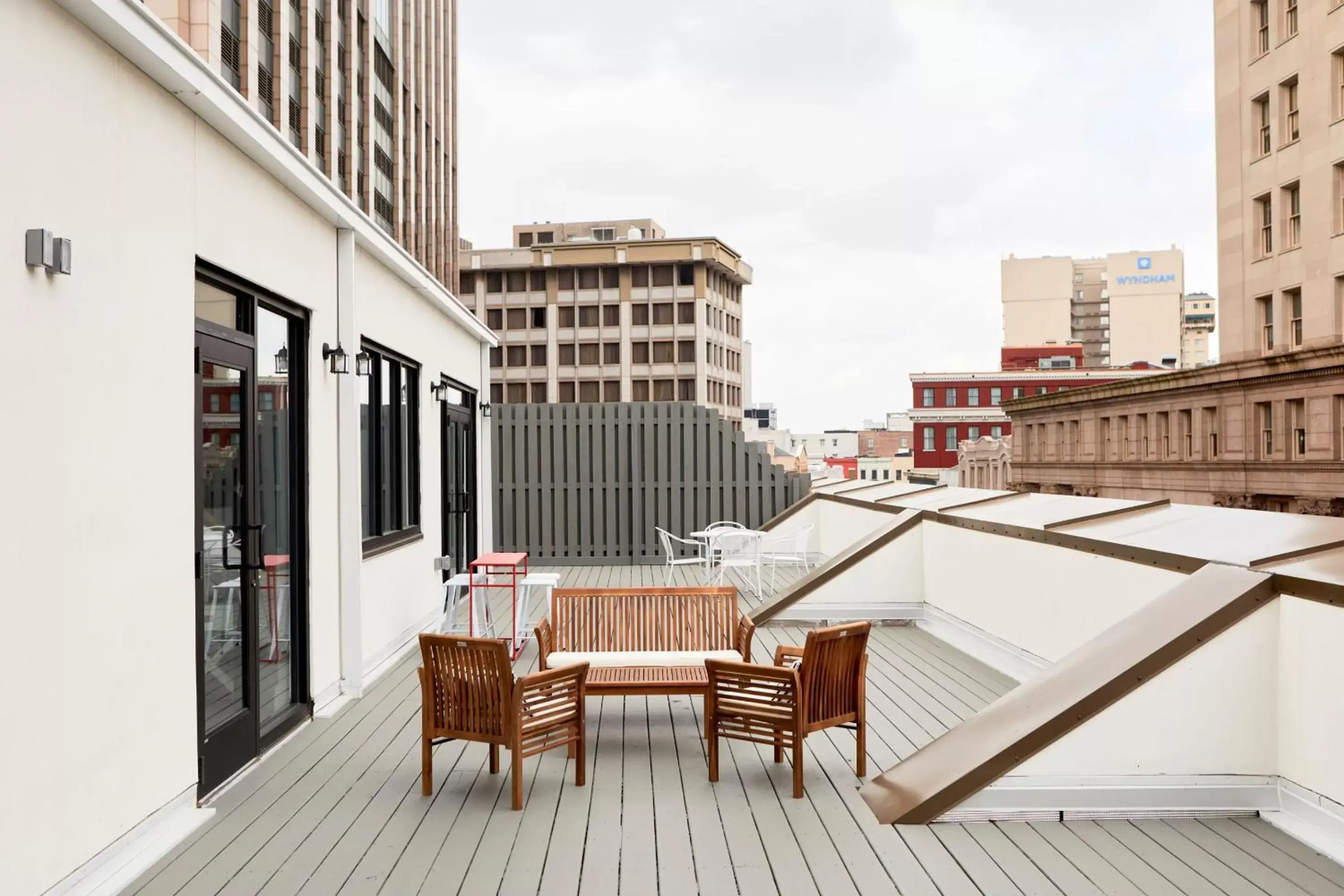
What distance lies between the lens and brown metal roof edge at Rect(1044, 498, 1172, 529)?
6.92 m

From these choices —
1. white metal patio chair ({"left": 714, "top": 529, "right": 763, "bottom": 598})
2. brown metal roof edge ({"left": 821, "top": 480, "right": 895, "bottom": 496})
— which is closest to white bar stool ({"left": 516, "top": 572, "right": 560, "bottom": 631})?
white metal patio chair ({"left": 714, "top": 529, "right": 763, "bottom": 598})

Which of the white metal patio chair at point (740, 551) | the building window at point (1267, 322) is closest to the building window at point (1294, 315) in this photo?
the building window at point (1267, 322)

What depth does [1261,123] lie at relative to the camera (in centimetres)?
3350

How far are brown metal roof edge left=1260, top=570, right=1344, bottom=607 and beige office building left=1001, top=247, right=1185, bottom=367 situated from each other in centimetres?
8544

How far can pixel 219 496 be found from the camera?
4.92 meters

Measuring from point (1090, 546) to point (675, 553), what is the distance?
9.78 metres

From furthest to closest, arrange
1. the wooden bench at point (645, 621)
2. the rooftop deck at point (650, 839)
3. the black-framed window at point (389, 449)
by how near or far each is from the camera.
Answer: the black-framed window at point (389, 449), the wooden bench at point (645, 621), the rooftop deck at point (650, 839)

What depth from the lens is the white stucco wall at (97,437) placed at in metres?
3.23

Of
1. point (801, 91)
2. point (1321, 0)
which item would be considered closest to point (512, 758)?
point (1321, 0)

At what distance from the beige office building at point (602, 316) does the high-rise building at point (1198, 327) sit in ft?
259

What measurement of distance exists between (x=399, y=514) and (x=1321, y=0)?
33.6m

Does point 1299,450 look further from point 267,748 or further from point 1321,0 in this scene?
point 267,748

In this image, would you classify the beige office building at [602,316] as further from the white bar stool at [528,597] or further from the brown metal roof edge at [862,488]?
the white bar stool at [528,597]

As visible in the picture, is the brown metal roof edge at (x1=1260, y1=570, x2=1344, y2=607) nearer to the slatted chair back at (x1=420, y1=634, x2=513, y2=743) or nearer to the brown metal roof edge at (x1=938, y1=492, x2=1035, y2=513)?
the slatted chair back at (x1=420, y1=634, x2=513, y2=743)
